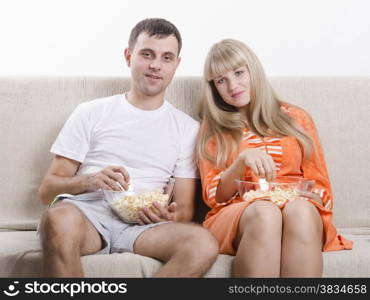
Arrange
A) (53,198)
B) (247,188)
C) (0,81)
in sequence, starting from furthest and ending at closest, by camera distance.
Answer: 1. (0,81)
2. (53,198)
3. (247,188)

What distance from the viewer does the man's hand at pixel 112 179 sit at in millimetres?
1830

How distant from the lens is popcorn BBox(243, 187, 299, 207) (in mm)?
1773

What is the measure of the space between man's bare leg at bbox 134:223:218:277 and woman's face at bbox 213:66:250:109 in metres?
0.53

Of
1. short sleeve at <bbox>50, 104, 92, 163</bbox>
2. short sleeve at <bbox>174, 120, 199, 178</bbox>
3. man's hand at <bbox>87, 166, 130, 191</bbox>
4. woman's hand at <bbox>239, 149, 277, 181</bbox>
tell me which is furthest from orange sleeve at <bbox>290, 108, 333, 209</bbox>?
short sleeve at <bbox>50, 104, 92, 163</bbox>

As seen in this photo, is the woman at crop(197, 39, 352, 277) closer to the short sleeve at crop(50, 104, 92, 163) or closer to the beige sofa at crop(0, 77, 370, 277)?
the beige sofa at crop(0, 77, 370, 277)

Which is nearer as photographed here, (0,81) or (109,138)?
(109,138)

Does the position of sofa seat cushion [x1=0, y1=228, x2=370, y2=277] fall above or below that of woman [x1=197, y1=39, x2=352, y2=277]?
below

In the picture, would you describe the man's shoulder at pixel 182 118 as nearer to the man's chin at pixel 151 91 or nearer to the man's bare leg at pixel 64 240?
the man's chin at pixel 151 91

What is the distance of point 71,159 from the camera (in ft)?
6.76

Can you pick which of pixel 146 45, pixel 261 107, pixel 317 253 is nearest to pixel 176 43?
pixel 146 45

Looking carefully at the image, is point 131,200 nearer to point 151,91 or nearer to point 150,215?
point 150,215

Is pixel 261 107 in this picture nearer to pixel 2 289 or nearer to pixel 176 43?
pixel 176 43

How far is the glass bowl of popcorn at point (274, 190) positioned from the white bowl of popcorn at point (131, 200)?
0.25 metres

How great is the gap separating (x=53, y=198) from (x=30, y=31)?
97 centimetres
